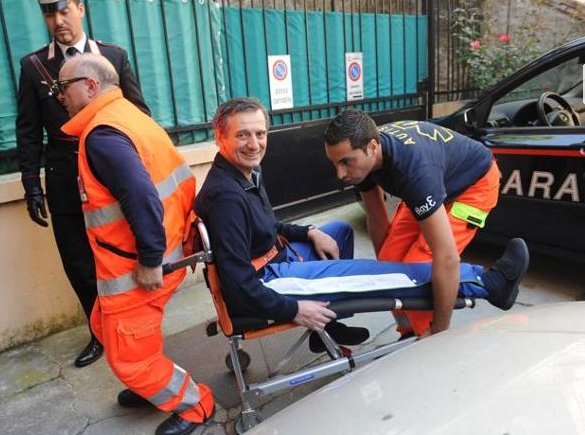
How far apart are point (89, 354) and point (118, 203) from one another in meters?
1.36

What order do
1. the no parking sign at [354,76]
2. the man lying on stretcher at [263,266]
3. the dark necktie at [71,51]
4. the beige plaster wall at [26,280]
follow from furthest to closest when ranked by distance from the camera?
the no parking sign at [354,76], the beige plaster wall at [26,280], the dark necktie at [71,51], the man lying on stretcher at [263,266]

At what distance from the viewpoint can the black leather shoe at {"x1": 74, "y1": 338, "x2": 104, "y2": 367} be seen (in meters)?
2.89

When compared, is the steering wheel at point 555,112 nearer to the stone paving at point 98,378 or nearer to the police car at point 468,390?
the stone paving at point 98,378

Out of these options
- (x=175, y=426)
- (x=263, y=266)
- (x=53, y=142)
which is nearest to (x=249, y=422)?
(x=175, y=426)

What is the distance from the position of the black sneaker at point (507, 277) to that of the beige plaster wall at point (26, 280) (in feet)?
8.20

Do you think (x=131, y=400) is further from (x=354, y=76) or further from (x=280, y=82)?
(x=354, y=76)

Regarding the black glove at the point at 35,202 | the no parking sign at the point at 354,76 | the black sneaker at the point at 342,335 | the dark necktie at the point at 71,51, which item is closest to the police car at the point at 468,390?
the black sneaker at the point at 342,335

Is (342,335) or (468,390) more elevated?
(468,390)

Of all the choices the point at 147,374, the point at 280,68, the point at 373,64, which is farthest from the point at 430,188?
the point at 373,64

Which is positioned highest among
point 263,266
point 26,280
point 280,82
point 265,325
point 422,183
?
point 280,82

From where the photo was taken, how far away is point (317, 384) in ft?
8.30

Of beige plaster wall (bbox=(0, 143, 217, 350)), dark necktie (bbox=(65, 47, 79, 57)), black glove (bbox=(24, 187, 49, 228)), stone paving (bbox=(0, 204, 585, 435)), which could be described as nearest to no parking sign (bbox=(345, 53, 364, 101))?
stone paving (bbox=(0, 204, 585, 435))

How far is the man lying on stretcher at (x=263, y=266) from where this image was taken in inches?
76.4

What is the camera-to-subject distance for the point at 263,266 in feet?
7.16
